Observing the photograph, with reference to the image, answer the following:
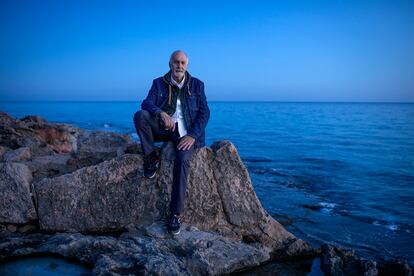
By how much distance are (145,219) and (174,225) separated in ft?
2.57

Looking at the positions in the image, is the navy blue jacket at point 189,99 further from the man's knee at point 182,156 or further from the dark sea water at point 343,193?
the dark sea water at point 343,193

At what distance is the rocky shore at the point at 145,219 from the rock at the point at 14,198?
A: 16mm

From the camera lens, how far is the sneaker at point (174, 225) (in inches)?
205

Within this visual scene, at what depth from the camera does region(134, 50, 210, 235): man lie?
5730 mm

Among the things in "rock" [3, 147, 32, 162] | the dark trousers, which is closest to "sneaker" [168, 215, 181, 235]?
the dark trousers

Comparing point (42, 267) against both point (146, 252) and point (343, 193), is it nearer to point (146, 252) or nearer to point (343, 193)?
point (146, 252)

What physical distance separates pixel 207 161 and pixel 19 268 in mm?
3621

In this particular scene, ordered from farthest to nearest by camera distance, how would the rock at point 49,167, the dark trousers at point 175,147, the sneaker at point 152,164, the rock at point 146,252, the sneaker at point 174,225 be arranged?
the rock at point 49,167
the sneaker at point 152,164
the dark trousers at point 175,147
the sneaker at point 174,225
the rock at point 146,252

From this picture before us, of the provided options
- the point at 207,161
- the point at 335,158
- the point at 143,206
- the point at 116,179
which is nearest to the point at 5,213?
the point at 116,179

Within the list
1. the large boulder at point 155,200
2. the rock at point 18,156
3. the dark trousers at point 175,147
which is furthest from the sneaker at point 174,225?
the rock at point 18,156

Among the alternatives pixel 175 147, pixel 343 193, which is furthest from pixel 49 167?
pixel 343 193

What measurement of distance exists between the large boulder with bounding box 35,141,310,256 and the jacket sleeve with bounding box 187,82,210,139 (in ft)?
1.75

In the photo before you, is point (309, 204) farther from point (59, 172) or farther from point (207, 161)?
point (59, 172)

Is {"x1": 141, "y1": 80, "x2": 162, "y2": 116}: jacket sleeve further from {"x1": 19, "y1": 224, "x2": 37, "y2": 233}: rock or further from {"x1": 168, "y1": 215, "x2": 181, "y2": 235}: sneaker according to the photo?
{"x1": 19, "y1": 224, "x2": 37, "y2": 233}: rock
